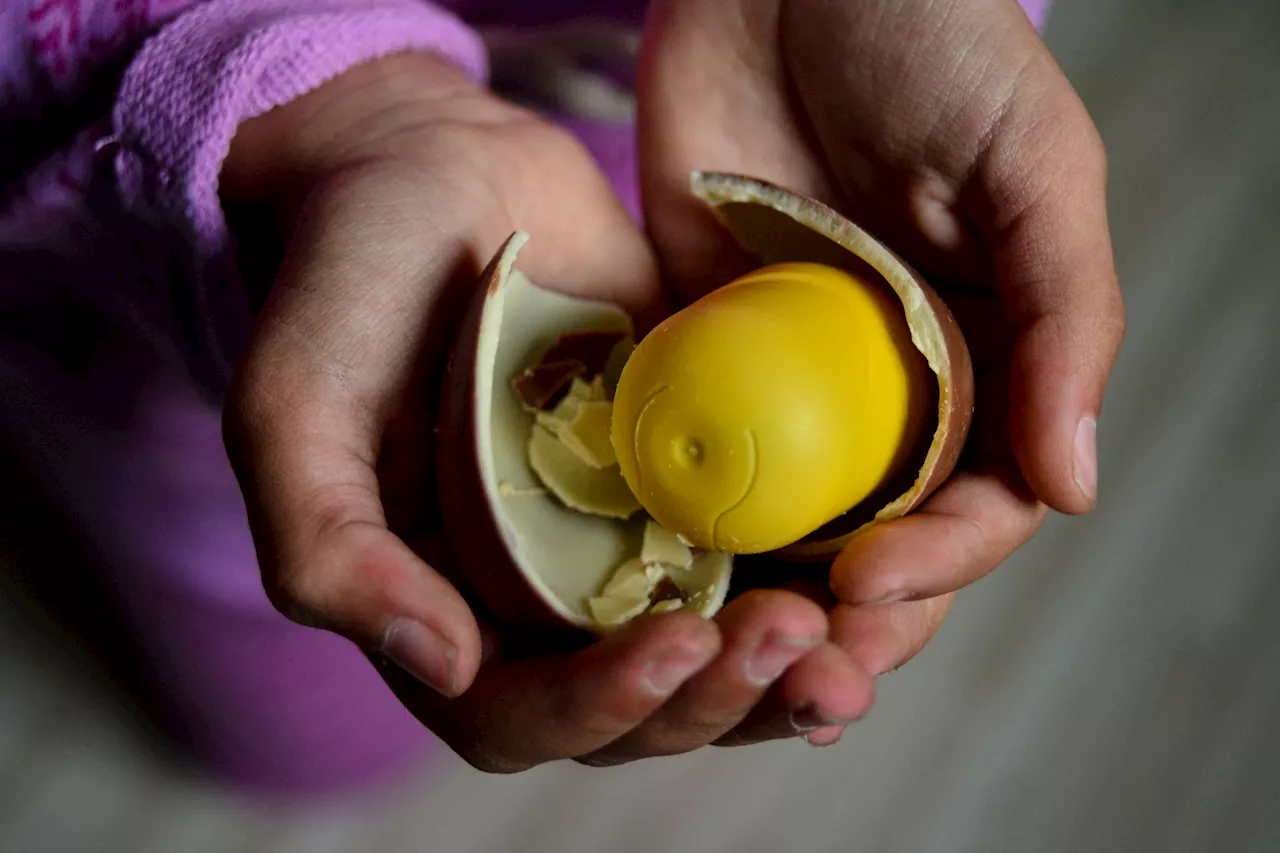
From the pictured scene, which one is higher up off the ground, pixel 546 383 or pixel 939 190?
pixel 939 190

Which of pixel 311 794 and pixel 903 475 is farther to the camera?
pixel 311 794

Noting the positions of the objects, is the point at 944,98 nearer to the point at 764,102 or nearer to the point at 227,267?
the point at 764,102

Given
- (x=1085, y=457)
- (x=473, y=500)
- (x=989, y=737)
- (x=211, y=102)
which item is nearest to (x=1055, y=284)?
(x=1085, y=457)

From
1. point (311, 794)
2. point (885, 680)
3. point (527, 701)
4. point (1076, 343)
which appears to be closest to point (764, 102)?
point (1076, 343)

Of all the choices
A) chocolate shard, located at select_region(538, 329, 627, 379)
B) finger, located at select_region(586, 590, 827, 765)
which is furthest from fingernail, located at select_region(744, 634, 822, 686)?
chocolate shard, located at select_region(538, 329, 627, 379)

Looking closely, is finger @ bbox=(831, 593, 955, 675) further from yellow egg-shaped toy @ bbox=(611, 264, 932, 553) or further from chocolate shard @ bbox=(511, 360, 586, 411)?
chocolate shard @ bbox=(511, 360, 586, 411)

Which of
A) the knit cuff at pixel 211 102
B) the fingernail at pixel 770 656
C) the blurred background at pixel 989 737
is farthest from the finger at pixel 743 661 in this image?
the blurred background at pixel 989 737

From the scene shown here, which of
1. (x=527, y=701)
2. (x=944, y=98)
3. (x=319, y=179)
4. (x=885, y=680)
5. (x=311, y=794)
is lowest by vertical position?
(x=311, y=794)

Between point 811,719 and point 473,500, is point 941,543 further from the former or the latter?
point 473,500
